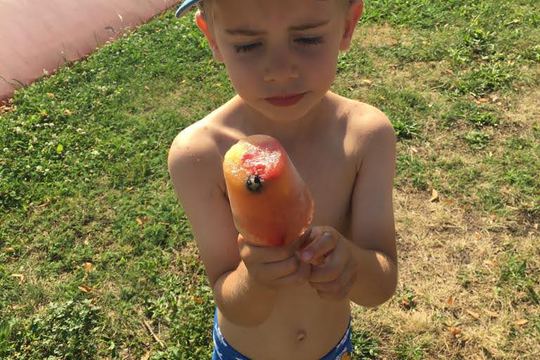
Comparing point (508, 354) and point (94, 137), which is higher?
point (94, 137)

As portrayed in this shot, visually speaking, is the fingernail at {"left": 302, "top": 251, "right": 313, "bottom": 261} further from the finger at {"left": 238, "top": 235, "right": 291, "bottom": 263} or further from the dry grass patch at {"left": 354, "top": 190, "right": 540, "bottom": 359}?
the dry grass patch at {"left": 354, "top": 190, "right": 540, "bottom": 359}

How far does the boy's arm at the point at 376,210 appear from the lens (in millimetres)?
2062

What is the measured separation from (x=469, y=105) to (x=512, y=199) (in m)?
1.37

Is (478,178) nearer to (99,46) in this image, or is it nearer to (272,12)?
(272,12)

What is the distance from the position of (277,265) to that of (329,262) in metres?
0.15

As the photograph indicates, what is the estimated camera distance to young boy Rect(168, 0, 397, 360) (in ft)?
5.66

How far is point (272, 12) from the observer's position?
1732 mm

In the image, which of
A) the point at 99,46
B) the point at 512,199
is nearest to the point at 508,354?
the point at 512,199

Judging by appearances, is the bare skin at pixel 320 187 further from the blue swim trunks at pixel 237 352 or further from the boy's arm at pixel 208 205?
the blue swim trunks at pixel 237 352

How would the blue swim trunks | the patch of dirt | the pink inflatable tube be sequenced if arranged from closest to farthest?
the blue swim trunks → the patch of dirt → the pink inflatable tube

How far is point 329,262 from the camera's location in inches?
65.1

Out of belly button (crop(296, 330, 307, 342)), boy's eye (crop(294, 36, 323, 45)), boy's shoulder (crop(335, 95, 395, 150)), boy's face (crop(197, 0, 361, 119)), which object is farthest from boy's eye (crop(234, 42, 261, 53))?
belly button (crop(296, 330, 307, 342))

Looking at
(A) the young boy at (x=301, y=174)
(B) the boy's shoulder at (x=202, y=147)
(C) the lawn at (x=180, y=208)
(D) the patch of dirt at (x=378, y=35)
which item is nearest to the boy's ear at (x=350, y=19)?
(A) the young boy at (x=301, y=174)

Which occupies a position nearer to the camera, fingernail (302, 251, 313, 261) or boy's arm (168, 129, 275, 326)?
fingernail (302, 251, 313, 261)
